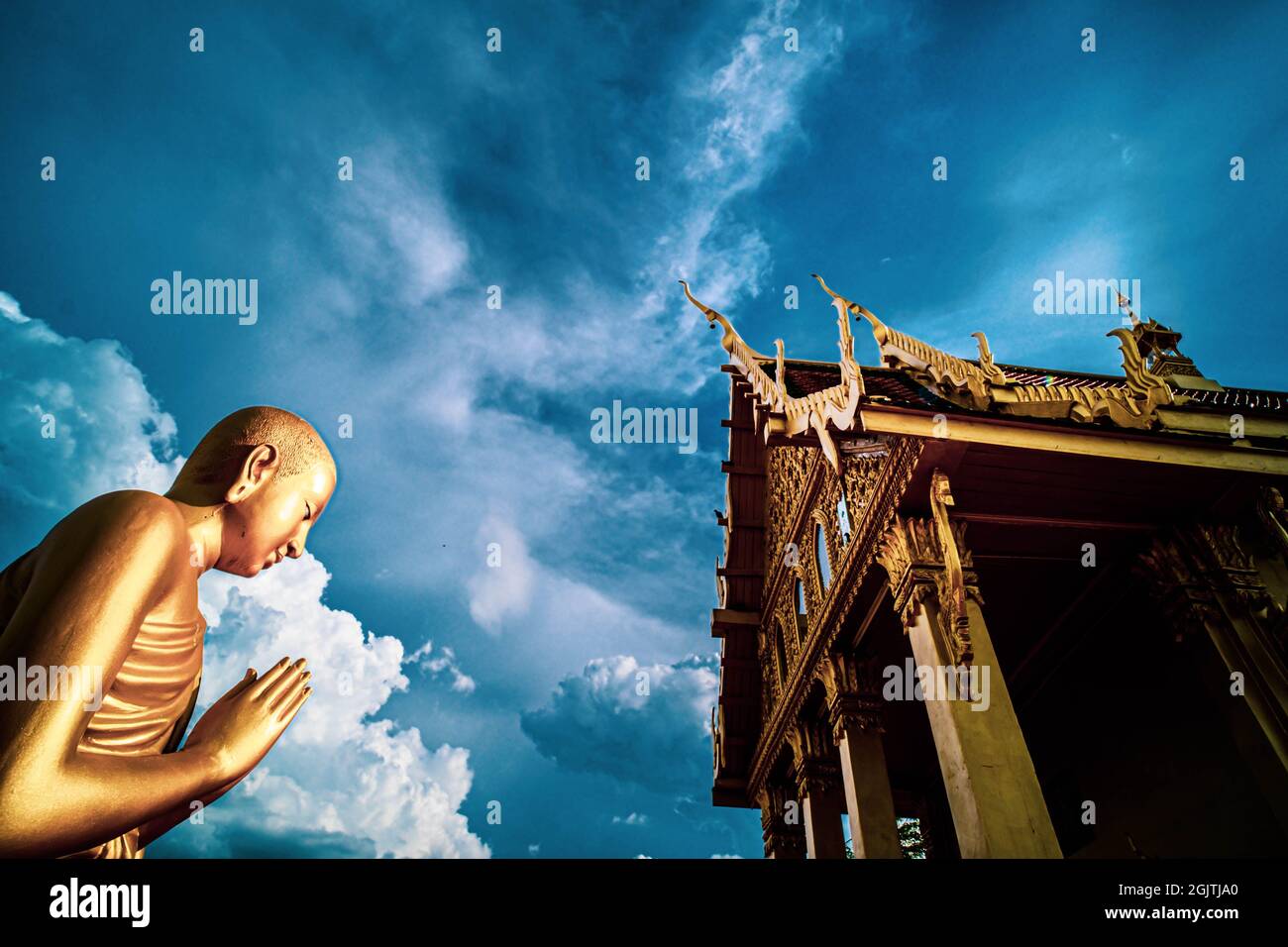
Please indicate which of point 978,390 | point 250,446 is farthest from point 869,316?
Answer: point 250,446

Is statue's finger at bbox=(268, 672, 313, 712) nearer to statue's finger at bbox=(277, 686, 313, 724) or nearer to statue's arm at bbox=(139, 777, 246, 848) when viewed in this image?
statue's finger at bbox=(277, 686, 313, 724)

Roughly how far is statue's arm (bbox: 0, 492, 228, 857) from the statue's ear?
0.26m

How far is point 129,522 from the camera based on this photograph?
203cm

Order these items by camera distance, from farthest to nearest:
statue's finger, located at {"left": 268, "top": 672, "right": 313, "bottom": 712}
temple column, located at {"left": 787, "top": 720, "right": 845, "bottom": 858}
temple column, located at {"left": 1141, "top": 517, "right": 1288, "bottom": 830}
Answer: temple column, located at {"left": 787, "top": 720, "right": 845, "bottom": 858}
temple column, located at {"left": 1141, "top": 517, "right": 1288, "bottom": 830}
statue's finger, located at {"left": 268, "top": 672, "right": 313, "bottom": 712}

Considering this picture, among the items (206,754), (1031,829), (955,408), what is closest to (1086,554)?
(955,408)

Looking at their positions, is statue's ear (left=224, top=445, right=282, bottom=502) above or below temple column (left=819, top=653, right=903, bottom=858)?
above

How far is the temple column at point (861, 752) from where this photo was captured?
7.99 metres

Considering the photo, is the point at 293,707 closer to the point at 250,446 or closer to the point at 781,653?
the point at 250,446

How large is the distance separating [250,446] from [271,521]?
0.28m

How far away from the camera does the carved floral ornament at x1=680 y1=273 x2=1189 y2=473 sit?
6754 millimetres

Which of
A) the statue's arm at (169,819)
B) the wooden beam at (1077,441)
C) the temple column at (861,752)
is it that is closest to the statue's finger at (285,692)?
the statue's arm at (169,819)

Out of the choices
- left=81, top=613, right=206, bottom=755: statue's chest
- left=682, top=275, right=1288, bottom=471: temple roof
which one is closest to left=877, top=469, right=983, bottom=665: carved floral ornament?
left=682, top=275, right=1288, bottom=471: temple roof

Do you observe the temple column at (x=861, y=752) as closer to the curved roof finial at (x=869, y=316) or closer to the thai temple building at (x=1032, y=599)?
the thai temple building at (x=1032, y=599)
